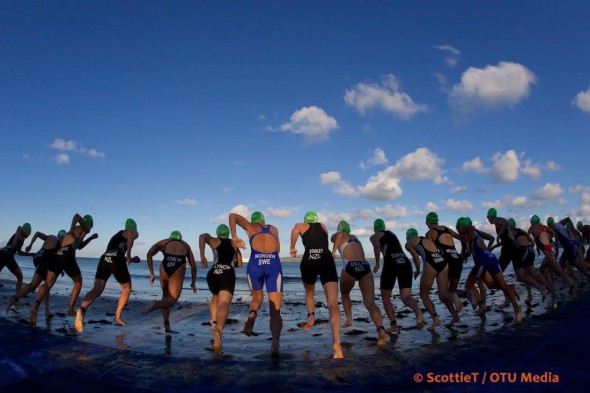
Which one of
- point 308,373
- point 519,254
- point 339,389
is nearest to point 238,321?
point 308,373

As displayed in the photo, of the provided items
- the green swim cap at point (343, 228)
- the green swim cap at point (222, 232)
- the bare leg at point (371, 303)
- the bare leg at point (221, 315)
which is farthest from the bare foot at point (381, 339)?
the green swim cap at point (222, 232)

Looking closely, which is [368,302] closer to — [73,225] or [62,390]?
[62,390]

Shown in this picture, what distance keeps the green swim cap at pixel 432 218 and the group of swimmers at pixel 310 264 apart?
0.03m

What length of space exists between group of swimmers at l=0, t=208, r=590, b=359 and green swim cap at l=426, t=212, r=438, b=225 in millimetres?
27

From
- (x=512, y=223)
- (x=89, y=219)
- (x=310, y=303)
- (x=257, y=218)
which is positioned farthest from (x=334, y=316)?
(x=512, y=223)

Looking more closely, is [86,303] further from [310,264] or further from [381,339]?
[381,339]

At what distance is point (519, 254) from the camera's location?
1096 cm

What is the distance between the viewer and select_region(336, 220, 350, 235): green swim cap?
7.80 metres

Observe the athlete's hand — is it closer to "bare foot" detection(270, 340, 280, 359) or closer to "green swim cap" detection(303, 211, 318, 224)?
"green swim cap" detection(303, 211, 318, 224)

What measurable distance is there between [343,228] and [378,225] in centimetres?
143

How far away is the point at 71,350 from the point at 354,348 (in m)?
4.93

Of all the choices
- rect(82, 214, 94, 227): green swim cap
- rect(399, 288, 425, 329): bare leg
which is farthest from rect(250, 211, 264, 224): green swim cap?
rect(82, 214, 94, 227): green swim cap

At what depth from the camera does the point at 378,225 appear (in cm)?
884

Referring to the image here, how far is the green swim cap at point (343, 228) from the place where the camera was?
25.6 ft
